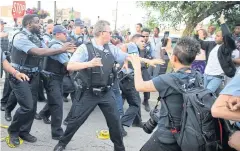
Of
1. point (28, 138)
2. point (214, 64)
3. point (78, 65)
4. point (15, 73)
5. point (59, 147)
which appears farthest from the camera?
point (214, 64)

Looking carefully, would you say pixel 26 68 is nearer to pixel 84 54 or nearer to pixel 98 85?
pixel 84 54

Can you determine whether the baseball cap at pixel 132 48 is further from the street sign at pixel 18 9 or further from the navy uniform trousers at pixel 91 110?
the street sign at pixel 18 9

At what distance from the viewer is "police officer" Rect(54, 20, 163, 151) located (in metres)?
4.31

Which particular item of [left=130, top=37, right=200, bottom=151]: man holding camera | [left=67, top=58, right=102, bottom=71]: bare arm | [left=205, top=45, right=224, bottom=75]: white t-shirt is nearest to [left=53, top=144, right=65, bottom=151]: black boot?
[left=67, top=58, right=102, bottom=71]: bare arm

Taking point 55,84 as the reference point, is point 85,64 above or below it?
above

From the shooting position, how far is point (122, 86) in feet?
20.0

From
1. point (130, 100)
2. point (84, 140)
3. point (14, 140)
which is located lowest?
point (84, 140)

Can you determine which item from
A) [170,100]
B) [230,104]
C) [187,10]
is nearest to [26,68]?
[170,100]

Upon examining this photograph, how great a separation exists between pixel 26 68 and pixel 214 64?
150 inches

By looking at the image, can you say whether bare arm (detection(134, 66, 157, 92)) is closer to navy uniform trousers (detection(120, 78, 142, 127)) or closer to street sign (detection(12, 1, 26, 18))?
navy uniform trousers (detection(120, 78, 142, 127))

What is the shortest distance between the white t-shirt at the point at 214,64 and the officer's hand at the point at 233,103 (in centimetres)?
484

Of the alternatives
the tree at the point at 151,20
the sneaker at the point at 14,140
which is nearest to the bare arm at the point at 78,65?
the sneaker at the point at 14,140

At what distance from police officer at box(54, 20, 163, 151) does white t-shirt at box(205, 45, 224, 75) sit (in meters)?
3.07

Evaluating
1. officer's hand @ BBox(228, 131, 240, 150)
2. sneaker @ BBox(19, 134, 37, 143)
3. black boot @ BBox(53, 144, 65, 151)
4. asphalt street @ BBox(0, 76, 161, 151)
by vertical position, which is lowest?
asphalt street @ BBox(0, 76, 161, 151)
